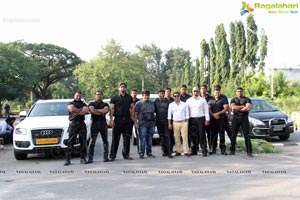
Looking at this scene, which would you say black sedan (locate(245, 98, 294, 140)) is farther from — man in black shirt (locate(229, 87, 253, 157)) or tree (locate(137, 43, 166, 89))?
tree (locate(137, 43, 166, 89))

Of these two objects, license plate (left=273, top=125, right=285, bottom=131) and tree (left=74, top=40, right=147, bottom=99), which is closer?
license plate (left=273, top=125, right=285, bottom=131)

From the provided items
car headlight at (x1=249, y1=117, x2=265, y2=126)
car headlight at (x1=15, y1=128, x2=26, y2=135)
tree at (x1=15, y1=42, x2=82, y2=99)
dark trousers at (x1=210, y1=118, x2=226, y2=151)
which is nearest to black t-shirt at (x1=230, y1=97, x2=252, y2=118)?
dark trousers at (x1=210, y1=118, x2=226, y2=151)

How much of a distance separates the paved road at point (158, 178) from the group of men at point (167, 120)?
16.9 inches

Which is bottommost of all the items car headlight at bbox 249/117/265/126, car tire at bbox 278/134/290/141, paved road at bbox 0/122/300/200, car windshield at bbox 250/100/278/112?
car tire at bbox 278/134/290/141

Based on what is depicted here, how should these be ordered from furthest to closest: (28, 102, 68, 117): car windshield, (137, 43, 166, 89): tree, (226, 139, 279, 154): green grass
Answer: (137, 43, 166, 89): tree, (28, 102, 68, 117): car windshield, (226, 139, 279, 154): green grass

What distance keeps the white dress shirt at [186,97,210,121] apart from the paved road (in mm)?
1121

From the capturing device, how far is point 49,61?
203 feet

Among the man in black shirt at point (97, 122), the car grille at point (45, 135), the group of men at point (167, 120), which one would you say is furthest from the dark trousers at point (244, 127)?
the car grille at point (45, 135)

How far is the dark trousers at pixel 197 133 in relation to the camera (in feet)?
34.2

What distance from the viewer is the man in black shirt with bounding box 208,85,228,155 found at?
10.6m

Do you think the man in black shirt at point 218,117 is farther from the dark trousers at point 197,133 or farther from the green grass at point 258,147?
the green grass at point 258,147

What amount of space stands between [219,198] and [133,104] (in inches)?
178

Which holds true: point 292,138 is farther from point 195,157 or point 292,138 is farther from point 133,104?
point 133,104

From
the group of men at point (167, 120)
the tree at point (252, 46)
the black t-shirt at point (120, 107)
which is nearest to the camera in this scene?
the group of men at point (167, 120)
